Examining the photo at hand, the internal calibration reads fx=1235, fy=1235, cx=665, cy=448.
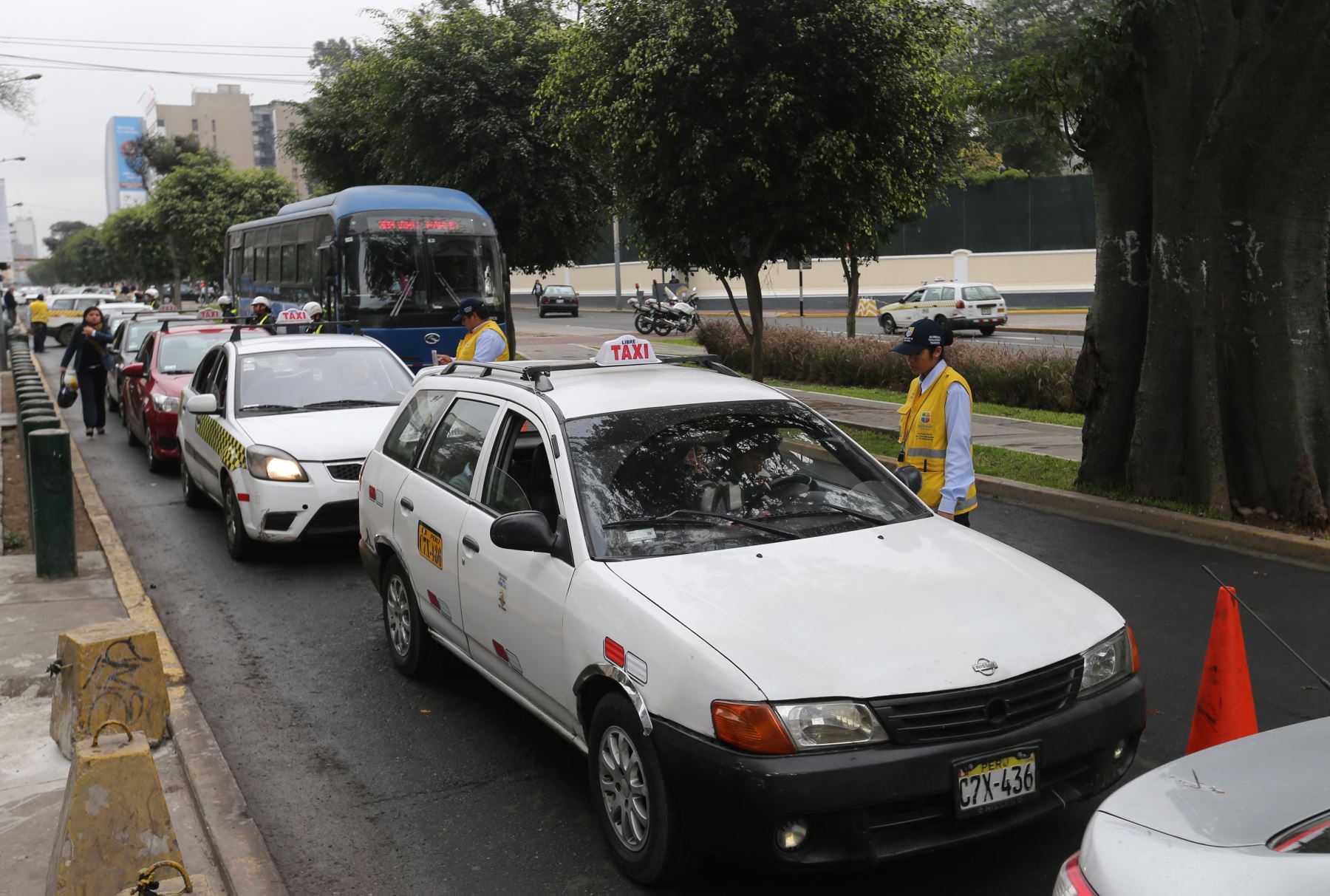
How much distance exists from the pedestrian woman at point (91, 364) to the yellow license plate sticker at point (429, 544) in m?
11.9

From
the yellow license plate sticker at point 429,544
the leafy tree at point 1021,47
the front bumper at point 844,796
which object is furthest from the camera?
the leafy tree at point 1021,47

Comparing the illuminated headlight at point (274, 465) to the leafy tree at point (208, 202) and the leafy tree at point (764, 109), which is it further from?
the leafy tree at point (208, 202)

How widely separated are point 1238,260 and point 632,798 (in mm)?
7279

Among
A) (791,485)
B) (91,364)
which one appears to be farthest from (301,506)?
(91,364)

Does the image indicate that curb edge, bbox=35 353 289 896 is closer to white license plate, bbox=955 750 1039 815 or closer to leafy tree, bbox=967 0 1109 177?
white license plate, bbox=955 750 1039 815

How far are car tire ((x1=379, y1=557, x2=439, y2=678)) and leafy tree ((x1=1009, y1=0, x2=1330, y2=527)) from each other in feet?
20.6

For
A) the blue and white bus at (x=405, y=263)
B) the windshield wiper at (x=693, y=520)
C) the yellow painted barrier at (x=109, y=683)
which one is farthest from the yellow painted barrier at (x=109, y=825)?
the blue and white bus at (x=405, y=263)

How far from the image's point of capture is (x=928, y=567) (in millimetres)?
4441

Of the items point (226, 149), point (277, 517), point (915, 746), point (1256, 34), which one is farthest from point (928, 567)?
point (226, 149)

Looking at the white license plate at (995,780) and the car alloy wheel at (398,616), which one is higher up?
the white license plate at (995,780)

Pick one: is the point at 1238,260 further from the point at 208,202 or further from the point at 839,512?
the point at 208,202

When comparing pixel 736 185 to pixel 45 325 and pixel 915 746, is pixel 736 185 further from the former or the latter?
pixel 45 325

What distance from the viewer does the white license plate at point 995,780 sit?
368 cm

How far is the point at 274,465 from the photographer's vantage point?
888 centimetres
